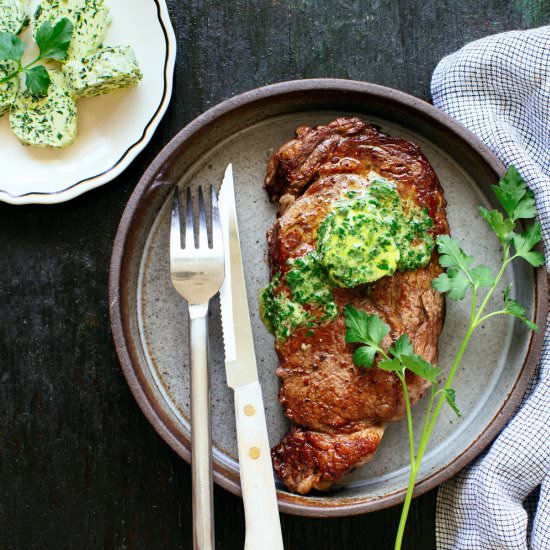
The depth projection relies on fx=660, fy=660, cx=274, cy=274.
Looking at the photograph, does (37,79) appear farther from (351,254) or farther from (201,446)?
(201,446)

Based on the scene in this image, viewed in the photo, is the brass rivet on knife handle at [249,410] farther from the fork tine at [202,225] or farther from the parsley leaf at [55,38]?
the parsley leaf at [55,38]

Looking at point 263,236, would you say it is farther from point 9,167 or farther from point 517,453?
point 517,453

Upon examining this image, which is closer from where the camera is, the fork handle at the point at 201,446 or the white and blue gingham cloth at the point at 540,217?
the fork handle at the point at 201,446

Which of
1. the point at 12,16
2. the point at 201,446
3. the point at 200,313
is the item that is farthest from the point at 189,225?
the point at 12,16

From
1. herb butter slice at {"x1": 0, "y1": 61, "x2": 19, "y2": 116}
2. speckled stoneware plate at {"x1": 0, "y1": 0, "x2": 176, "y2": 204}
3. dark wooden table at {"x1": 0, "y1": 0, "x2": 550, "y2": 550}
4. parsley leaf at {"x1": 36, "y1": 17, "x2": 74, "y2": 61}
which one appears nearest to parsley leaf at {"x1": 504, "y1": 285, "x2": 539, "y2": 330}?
dark wooden table at {"x1": 0, "y1": 0, "x2": 550, "y2": 550}

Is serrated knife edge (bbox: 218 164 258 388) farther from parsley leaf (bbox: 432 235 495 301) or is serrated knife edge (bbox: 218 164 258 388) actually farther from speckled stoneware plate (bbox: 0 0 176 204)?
parsley leaf (bbox: 432 235 495 301)

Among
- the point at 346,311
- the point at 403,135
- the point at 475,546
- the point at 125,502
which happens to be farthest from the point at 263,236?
the point at 475,546

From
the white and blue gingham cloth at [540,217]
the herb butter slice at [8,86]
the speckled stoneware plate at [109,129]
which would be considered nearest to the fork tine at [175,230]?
the speckled stoneware plate at [109,129]
